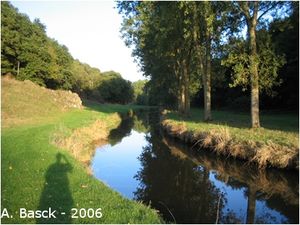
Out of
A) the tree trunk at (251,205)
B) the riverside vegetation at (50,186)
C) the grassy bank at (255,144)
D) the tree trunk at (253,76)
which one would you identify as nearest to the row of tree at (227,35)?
the tree trunk at (253,76)

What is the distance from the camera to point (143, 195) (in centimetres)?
1402

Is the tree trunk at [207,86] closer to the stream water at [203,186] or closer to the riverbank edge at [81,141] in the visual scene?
the stream water at [203,186]

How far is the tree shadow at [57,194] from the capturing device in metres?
9.18

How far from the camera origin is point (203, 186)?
15.4 m

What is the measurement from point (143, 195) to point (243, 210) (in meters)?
3.90

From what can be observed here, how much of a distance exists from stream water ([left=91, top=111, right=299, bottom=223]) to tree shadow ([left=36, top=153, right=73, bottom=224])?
2.69m

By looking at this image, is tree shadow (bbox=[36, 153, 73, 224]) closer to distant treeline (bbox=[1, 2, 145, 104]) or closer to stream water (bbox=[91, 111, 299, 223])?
stream water (bbox=[91, 111, 299, 223])

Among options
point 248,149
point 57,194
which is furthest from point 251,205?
point 57,194

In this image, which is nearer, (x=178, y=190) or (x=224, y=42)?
(x=178, y=190)

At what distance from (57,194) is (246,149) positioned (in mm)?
10333

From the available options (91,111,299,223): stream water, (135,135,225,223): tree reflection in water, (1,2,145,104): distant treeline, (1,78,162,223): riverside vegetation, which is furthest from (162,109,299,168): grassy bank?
(1,2,145,104): distant treeline

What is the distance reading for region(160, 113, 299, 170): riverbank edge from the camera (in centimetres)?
1523

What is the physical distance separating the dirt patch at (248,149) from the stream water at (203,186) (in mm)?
388

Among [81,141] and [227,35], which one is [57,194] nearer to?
[81,141]
